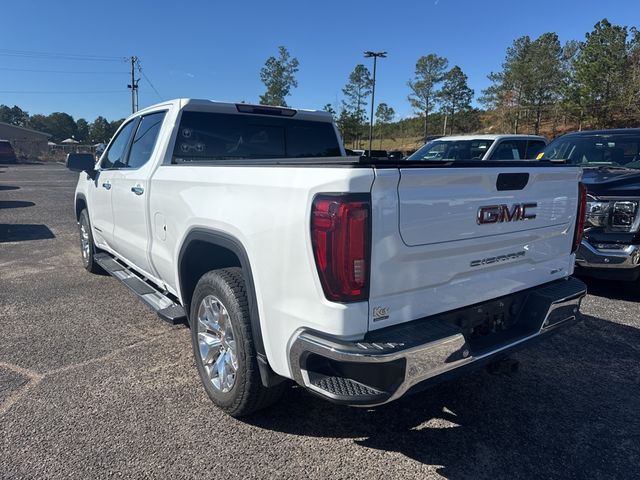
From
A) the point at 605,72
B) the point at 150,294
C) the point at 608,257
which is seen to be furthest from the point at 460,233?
the point at 605,72

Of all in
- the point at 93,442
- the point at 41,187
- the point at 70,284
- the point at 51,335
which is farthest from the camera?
the point at 41,187

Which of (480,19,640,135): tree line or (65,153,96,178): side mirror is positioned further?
(480,19,640,135): tree line

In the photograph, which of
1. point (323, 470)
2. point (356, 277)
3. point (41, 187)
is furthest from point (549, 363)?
point (41, 187)

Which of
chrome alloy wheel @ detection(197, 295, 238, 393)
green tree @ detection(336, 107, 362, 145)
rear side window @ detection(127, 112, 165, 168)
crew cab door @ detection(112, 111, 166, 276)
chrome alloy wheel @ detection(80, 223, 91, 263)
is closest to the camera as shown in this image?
chrome alloy wheel @ detection(197, 295, 238, 393)

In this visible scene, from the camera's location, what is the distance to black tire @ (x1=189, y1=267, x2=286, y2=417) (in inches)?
100

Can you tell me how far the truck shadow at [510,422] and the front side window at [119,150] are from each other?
3.07 metres

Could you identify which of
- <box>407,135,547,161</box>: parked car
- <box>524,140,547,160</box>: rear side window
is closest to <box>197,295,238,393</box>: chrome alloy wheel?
<box>407,135,547,161</box>: parked car

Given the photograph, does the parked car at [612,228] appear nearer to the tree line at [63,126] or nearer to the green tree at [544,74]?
the green tree at [544,74]

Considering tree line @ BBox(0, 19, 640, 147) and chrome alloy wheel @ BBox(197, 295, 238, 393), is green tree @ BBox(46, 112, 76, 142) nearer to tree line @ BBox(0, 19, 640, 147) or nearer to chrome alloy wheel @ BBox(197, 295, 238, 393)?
tree line @ BBox(0, 19, 640, 147)

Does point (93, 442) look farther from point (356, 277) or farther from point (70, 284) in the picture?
point (70, 284)

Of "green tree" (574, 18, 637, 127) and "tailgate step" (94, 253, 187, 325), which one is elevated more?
"green tree" (574, 18, 637, 127)

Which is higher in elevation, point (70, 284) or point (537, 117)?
point (537, 117)

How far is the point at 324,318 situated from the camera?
205cm

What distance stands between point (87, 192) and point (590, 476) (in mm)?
5687
